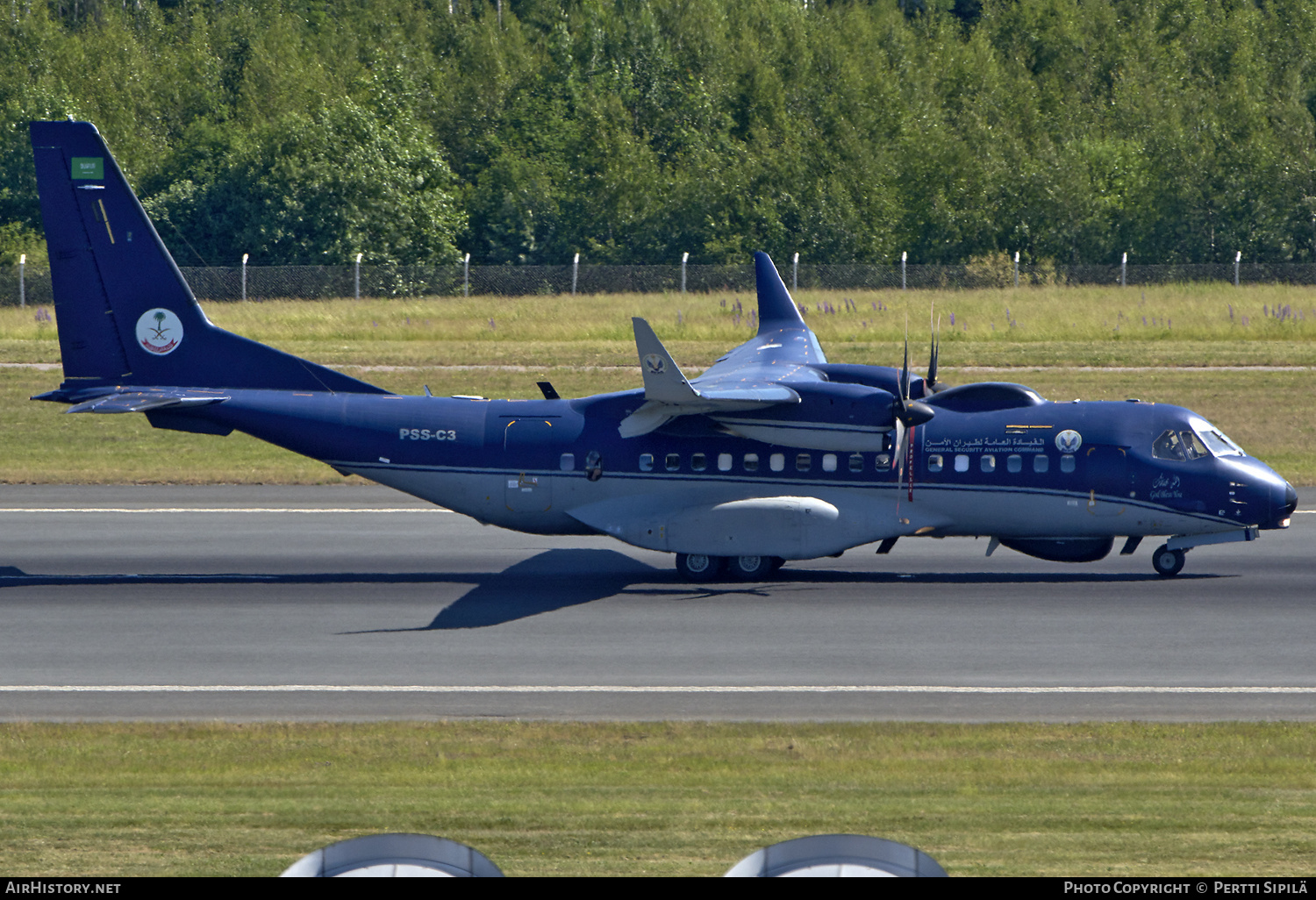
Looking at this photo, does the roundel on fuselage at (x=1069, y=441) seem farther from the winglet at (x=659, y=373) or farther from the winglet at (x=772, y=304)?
the winglet at (x=772, y=304)

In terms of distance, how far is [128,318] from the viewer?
2314cm

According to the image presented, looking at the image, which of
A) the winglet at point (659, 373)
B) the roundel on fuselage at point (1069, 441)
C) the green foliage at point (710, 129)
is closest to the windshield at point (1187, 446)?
the roundel on fuselage at point (1069, 441)

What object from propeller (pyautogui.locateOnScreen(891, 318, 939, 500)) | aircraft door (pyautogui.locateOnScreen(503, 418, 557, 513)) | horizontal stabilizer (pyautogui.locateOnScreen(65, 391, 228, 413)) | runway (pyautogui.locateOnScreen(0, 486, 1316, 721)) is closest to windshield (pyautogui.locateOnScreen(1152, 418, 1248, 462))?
runway (pyautogui.locateOnScreen(0, 486, 1316, 721))

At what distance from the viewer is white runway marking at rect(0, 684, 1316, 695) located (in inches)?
633

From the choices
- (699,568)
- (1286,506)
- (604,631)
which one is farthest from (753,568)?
(1286,506)

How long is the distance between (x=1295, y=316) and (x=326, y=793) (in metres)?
51.9

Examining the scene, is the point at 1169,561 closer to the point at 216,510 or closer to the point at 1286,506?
the point at 1286,506

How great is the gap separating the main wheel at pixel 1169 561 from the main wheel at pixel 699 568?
668 cm

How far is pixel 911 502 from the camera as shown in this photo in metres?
21.5

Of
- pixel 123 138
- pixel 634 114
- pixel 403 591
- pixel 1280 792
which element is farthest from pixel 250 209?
pixel 1280 792

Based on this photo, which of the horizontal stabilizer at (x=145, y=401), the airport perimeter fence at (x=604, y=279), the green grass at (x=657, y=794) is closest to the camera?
the green grass at (x=657, y=794)

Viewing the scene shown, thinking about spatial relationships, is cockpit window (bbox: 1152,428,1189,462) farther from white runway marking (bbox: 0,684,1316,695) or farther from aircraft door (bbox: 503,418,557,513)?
aircraft door (bbox: 503,418,557,513)

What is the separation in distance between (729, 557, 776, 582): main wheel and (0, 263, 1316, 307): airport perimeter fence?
4306 centimetres

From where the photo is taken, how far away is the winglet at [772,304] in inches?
1061
